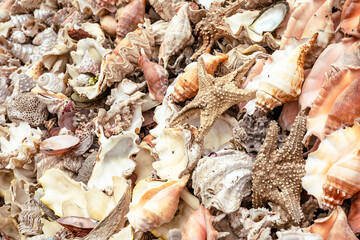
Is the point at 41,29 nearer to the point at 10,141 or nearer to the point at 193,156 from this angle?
the point at 10,141

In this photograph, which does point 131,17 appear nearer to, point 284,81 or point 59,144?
point 59,144

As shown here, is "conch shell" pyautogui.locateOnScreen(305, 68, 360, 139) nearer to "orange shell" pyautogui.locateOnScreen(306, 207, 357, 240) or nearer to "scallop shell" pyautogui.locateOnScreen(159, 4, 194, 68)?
"orange shell" pyautogui.locateOnScreen(306, 207, 357, 240)

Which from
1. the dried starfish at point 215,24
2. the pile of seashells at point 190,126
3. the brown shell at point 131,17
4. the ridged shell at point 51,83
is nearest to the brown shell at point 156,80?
the pile of seashells at point 190,126

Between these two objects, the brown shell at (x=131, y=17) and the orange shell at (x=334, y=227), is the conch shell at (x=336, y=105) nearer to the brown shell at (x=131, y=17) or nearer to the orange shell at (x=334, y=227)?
the orange shell at (x=334, y=227)

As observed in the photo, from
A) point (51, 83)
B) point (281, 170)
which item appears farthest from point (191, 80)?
point (51, 83)

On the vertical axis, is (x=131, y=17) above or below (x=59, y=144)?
above

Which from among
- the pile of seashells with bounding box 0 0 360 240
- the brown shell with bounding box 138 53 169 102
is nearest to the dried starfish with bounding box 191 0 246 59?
the pile of seashells with bounding box 0 0 360 240
